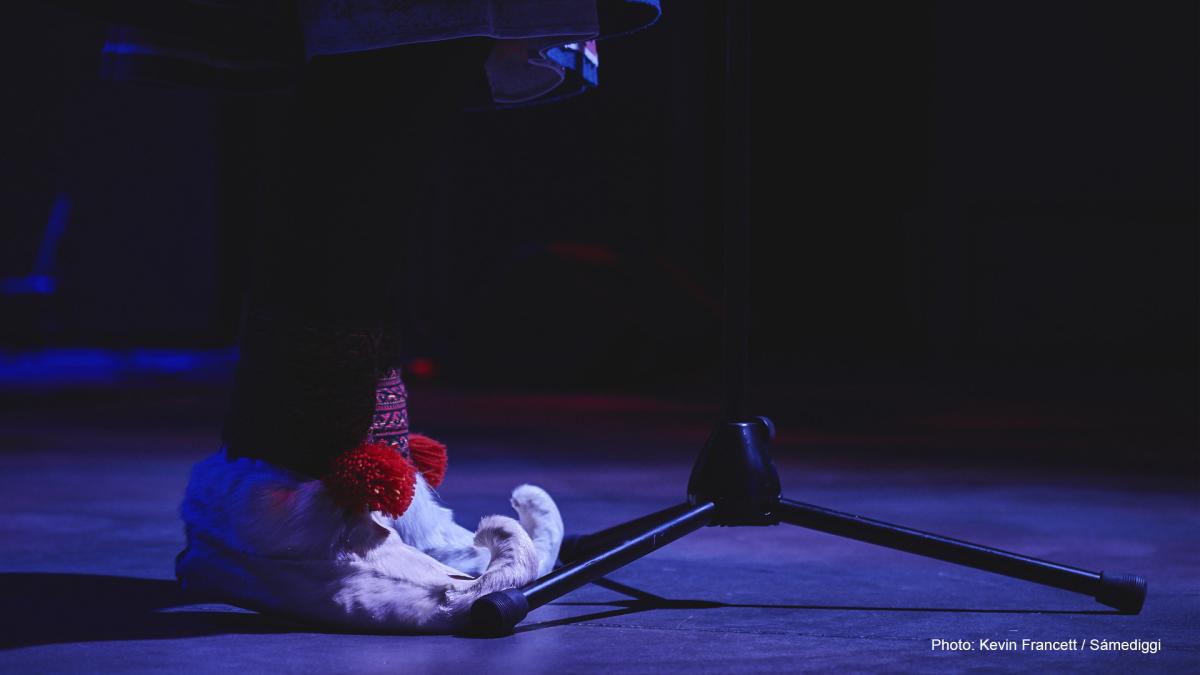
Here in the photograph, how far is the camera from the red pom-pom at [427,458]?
1271 millimetres

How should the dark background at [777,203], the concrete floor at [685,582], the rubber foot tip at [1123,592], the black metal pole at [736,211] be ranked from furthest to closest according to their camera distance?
1. the dark background at [777,203]
2. the black metal pole at [736,211]
3. the rubber foot tip at [1123,592]
4. the concrete floor at [685,582]

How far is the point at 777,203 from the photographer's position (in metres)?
7.66

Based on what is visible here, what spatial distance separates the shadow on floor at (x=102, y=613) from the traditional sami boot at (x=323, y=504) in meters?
0.03

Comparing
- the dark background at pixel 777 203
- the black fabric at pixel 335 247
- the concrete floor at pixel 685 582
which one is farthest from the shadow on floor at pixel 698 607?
the dark background at pixel 777 203

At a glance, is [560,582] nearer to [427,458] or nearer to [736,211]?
[427,458]

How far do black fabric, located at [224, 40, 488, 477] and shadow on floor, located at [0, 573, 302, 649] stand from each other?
15cm

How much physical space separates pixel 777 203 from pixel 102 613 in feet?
22.0

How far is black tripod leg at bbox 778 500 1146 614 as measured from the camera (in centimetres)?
Answer: 120

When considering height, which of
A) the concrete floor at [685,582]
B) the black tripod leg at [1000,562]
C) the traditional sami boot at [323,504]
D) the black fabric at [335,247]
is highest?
the black fabric at [335,247]

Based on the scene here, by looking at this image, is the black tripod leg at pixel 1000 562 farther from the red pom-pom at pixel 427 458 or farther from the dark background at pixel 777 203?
the dark background at pixel 777 203

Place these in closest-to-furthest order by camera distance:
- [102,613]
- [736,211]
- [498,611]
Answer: [498,611] < [102,613] < [736,211]

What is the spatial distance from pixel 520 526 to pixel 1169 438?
6.82 ft

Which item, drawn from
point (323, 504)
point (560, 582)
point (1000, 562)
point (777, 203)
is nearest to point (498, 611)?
point (560, 582)

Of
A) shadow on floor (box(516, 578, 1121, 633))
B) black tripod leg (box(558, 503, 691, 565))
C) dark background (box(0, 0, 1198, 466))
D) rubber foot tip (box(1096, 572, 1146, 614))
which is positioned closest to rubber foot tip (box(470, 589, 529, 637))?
shadow on floor (box(516, 578, 1121, 633))
